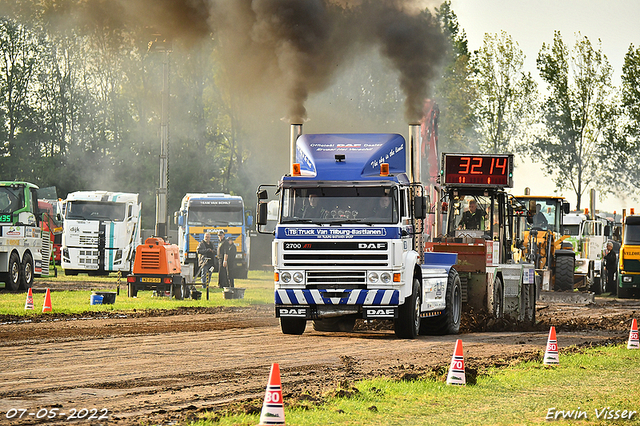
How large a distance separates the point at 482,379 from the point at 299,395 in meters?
2.68

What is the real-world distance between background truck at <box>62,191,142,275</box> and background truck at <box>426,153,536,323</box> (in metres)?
20.3

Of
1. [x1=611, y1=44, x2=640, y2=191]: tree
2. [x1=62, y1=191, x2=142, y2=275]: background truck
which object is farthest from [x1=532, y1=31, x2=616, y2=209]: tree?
[x1=62, y1=191, x2=142, y2=275]: background truck

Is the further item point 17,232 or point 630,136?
point 630,136

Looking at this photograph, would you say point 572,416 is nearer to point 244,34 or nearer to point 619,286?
point 244,34

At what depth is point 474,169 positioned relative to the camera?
832 inches

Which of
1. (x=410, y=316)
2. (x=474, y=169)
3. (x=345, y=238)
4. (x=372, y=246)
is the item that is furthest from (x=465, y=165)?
(x=345, y=238)

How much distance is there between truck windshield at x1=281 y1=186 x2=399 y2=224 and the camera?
54.3ft

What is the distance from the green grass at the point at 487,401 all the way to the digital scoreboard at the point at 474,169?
8.06 meters

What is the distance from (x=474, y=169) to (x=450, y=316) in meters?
3.84

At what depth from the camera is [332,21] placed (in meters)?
26.8

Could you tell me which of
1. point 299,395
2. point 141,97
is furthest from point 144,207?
point 299,395

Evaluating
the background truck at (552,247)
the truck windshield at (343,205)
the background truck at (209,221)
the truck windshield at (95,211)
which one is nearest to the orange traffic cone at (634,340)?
the truck windshield at (343,205)

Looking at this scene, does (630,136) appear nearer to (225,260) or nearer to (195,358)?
(225,260)

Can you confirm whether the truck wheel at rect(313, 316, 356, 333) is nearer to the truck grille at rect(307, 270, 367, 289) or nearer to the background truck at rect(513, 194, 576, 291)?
the truck grille at rect(307, 270, 367, 289)
